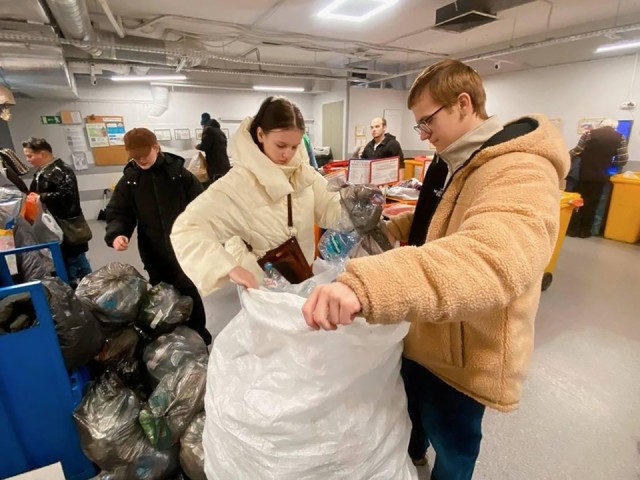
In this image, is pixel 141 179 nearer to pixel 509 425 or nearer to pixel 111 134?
pixel 509 425

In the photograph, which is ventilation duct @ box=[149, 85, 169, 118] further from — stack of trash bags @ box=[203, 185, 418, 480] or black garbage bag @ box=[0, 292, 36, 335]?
stack of trash bags @ box=[203, 185, 418, 480]

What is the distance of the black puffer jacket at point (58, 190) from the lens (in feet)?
8.90

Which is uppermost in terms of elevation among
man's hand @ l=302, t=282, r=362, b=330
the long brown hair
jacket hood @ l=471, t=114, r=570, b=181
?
the long brown hair

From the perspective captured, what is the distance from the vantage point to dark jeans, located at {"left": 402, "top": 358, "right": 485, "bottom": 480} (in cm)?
94

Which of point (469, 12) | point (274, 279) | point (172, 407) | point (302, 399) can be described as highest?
point (469, 12)

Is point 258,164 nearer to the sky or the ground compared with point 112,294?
nearer to the sky

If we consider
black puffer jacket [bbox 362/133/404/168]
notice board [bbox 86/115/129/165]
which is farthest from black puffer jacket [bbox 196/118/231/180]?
notice board [bbox 86/115/129/165]

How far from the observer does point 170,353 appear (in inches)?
66.3

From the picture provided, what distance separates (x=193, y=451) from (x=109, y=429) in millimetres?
329

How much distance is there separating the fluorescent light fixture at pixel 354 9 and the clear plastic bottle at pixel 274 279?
3.93 meters

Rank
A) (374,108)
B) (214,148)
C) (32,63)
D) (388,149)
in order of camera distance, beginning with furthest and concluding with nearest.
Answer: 1. (374,108)
2. (214,148)
3. (388,149)
4. (32,63)

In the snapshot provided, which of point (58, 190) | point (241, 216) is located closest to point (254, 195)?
point (241, 216)

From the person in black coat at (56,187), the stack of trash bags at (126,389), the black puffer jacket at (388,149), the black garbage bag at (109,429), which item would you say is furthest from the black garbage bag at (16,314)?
the black puffer jacket at (388,149)

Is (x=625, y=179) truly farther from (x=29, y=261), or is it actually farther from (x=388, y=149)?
(x=29, y=261)
